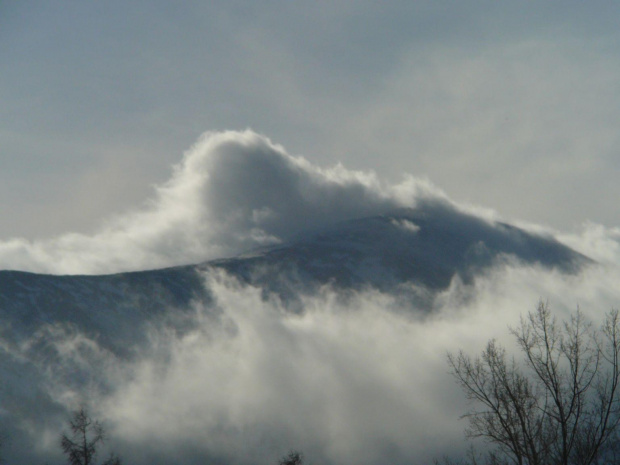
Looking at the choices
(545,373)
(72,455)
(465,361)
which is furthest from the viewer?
(72,455)

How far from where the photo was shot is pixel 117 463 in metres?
66.6

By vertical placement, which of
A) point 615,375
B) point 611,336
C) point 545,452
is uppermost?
point 611,336

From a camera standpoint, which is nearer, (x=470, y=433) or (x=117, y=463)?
(x=470, y=433)

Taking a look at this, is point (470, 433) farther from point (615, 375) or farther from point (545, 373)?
point (615, 375)

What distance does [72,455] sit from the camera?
65.7 m

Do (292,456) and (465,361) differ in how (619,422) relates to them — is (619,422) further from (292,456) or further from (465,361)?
(292,456)

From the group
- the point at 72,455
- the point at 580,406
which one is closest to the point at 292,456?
the point at 72,455

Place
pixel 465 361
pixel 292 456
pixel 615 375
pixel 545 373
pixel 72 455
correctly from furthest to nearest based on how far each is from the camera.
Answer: pixel 292 456
pixel 72 455
pixel 465 361
pixel 545 373
pixel 615 375

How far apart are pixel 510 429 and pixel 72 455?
51452 mm

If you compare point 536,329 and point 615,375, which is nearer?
point 615,375

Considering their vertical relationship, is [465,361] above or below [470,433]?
above

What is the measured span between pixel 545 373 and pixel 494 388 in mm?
3223

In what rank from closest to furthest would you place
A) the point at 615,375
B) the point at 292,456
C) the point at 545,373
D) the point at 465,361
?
the point at 615,375 < the point at 545,373 < the point at 465,361 < the point at 292,456

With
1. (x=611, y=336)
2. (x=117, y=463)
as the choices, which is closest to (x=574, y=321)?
(x=611, y=336)
